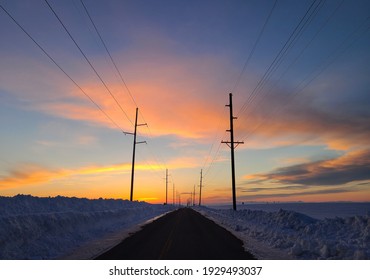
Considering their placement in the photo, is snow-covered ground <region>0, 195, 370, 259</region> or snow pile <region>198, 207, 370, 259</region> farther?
snow-covered ground <region>0, 195, 370, 259</region>

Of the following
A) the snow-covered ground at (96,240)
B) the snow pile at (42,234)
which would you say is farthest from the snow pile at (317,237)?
the snow pile at (42,234)

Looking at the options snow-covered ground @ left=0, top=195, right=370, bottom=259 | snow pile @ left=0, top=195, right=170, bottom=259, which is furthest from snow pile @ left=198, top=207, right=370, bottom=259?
snow pile @ left=0, top=195, right=170, bottom=259

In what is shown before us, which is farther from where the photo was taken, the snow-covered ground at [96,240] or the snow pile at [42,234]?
the snow pile at [42,234]

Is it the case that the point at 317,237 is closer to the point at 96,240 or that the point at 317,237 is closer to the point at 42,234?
the point at 96,240

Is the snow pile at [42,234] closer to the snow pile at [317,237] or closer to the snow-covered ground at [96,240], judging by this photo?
the snow-covered ground at [96,240]

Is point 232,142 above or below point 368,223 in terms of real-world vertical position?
above

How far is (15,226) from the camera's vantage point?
16156mm

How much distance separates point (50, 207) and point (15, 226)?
2287cm

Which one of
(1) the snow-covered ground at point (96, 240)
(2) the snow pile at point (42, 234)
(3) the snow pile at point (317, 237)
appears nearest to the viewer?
(3) the snow pile at point (317, 237)

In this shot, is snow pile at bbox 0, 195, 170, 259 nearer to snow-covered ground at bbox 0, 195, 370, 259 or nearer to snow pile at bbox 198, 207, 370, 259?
snow-covered ground at bbox 0, 195, 370, 259

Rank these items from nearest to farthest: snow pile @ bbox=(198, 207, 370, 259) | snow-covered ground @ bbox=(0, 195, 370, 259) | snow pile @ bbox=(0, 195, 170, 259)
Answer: snow pile @ bbox=(198, 207, 370, 259)
snow-covered ground @ bbox=(0, 195, 370, 259)
snow pile @ bbox=(0, 195, 170, 259)
